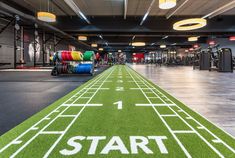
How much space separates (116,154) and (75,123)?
3.63 ft

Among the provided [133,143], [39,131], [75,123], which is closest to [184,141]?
[133,143]

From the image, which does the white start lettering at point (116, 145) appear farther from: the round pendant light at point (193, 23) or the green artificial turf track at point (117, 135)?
the round pendant light at point (193, 23)

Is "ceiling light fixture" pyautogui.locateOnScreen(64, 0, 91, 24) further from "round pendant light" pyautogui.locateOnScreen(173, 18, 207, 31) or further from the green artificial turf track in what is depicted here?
the green artificial turf track

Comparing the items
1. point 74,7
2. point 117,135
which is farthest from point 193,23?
point 117,135

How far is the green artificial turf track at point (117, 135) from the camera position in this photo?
80.2 inches

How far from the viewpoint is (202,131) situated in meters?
2.65

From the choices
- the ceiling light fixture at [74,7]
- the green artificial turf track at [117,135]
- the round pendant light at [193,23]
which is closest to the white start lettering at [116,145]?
the green artificial turf track at [117,135]

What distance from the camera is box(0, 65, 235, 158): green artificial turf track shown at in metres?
2.04

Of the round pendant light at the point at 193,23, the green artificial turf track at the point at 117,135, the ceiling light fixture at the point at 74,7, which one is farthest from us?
the ceiling light fixture at the point at 74,7

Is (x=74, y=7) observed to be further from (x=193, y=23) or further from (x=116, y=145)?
(x=116, y=145)

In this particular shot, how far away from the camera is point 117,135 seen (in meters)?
2.47

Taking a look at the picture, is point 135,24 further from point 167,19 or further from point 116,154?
point 116,154

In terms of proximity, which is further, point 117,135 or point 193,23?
point 193,23

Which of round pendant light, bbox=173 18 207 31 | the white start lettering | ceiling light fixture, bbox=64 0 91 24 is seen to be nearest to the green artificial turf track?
the white start lettering
